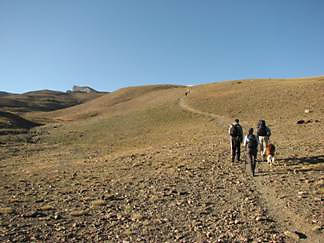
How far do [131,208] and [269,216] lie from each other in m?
4.44

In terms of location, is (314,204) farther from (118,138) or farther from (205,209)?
(118,138)

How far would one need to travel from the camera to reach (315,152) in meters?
18.2

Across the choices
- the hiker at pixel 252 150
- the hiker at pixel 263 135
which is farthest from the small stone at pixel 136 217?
the hiker at pixel 263 135

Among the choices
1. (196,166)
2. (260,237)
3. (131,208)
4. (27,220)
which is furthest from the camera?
(196,166)

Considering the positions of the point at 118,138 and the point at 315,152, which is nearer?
the point at 315,152

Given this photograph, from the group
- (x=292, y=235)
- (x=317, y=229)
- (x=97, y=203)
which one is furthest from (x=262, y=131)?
(x=97, y=203)

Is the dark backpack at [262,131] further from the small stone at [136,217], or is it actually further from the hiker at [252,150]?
the small stone at [136,217]

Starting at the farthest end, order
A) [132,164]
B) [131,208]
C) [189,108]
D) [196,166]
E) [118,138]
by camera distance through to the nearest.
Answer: [189,108] → [118,138] → [132,164] → [196,166] → [131,208]

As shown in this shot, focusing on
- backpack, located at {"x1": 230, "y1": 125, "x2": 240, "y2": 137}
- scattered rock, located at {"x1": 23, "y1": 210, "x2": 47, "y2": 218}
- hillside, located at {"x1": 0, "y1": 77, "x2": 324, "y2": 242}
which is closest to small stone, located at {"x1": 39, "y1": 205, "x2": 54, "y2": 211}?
hillside, located at {"x1": 0, "y1": 77, "x2": 324, "y2": 242}

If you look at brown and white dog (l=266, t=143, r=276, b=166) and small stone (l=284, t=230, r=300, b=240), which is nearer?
small stone (l=284, t=230, r=300, b=240)

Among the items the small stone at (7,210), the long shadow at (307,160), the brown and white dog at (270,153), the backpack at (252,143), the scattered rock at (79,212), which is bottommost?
the scattered rock at (79,212)

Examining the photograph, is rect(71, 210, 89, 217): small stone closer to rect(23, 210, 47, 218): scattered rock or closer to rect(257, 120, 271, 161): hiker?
rect(23, 210, 47, 218): scattered rock

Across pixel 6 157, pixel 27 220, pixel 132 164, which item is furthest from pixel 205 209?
pixel 6 157

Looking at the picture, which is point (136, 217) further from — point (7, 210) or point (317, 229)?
Answer: point (317, 229)
